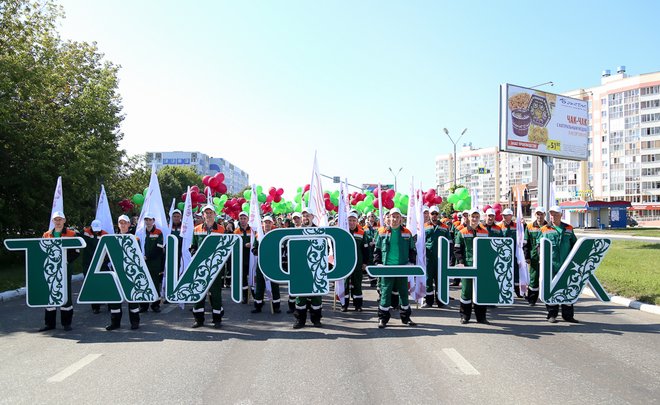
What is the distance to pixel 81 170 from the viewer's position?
19188 millimetres

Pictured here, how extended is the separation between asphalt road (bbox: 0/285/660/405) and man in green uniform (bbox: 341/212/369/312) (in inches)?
30.8

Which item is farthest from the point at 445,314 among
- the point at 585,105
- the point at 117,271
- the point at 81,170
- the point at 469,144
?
the point at 469,144

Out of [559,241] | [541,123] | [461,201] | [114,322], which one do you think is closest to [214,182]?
[461,201]

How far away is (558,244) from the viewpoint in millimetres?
9094

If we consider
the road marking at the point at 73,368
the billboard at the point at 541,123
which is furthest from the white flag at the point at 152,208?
the billboard at the point at 541,123

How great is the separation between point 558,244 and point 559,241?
60 mm

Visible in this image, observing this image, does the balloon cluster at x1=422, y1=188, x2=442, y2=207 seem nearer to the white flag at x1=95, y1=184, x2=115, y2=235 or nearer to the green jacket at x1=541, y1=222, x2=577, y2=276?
the green jacket at x1=541, y1=222, x2=577, y2=276

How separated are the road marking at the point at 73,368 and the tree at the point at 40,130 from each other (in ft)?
37.2

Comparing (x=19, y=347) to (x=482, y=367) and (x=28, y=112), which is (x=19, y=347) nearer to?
(x=482, y=367)

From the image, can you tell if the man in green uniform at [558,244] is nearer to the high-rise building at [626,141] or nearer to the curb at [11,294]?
the curb at [11,294]

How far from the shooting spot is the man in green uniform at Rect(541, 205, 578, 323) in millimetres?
8867

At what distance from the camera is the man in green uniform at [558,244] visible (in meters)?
8.87

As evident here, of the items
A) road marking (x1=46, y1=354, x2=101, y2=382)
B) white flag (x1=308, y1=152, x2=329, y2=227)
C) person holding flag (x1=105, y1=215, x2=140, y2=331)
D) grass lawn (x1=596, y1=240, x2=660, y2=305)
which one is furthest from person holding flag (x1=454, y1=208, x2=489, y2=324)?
road marking (x1=46, y1=354, x2=101, y2=382)

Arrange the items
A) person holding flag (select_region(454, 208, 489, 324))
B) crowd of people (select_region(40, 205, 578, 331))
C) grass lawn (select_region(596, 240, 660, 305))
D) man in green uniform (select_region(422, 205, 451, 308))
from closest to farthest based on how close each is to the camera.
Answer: crowd of people (select_region(40, 205, 578, 331)) < person holding flag (select_region(454, 208, 489, 324)) < man in green uniform (select_region(422, 205, 451, 308)) < grass lawn (select_region(596, 240, 660, 305))
